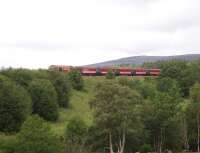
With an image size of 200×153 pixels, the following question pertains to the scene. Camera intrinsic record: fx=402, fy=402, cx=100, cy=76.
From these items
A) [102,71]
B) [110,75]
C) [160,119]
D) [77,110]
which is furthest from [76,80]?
[160,119]

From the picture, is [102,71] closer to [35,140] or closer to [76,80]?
[76,80]

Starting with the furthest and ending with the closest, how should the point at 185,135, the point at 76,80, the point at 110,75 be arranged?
1. the point at 110,75
2. the point at 76,80
3. the point at 185,135

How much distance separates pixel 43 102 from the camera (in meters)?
62.1

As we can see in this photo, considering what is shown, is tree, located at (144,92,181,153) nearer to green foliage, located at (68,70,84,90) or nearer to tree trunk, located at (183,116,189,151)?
tree trunk, located at (183,116,189,151)

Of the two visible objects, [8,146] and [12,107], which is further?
[12,107]

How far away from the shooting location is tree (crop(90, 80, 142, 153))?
43031mm

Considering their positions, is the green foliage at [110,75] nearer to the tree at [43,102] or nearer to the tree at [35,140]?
the tree at [43,102]

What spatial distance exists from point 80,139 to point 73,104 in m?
31.3

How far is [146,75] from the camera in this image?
108m

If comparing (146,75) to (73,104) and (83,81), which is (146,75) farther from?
(73,104)

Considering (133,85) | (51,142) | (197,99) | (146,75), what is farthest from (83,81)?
(51,142)

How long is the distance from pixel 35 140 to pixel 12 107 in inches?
850

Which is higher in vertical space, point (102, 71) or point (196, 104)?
point (102, 71)

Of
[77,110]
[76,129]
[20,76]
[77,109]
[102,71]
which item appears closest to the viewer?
[76,129]
